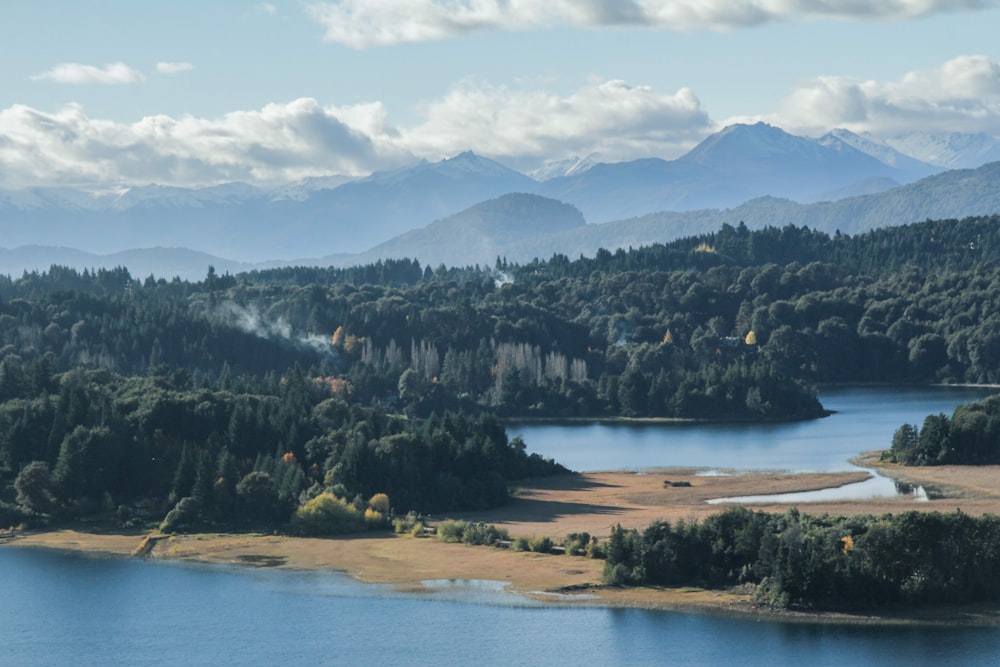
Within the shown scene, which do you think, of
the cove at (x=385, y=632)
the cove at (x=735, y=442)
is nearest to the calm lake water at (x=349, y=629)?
the cove at (x=385, y=632)

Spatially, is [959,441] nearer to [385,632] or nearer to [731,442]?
[731,442]

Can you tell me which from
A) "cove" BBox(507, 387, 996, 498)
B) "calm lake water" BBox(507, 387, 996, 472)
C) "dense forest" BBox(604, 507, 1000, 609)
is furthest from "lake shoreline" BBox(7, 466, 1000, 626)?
"calm lake water" BBox(507, 387, 996, 472)

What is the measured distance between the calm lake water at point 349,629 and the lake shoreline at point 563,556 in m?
1.51

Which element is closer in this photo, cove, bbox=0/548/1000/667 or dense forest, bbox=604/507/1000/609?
cove, bbox=0/548/1000/667

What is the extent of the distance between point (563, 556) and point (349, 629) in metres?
18.0

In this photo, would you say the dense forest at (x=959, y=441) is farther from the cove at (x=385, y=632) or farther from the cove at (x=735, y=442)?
the cove at (x=385, y=632)

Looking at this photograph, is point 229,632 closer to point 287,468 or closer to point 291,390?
point 287,468

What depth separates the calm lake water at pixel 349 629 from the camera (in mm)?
75375

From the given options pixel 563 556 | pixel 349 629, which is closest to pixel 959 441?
pixel 563 556

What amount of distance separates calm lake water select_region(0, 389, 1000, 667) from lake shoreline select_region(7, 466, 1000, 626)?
1507 mm

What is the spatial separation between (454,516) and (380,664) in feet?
121

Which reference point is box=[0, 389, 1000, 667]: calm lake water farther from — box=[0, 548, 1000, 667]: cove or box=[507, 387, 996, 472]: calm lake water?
box=[507, 387, 996, 472]: calm lake water

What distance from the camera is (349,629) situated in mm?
80938

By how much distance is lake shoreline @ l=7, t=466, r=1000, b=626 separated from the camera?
82.9 m
